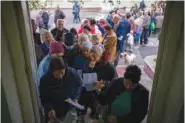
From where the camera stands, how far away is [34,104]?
10.5ft

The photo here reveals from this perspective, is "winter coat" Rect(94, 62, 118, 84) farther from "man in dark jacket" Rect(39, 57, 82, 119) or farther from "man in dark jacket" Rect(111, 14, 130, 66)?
"man in dark jacket" Rect(111, 14, 130, 66)

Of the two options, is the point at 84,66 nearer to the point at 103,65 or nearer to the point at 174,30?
the point at 103,65

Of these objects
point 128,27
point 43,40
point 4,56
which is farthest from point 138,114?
point 128,27

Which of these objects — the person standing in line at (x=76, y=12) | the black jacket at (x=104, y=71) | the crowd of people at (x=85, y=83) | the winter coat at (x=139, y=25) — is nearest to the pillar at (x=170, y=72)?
the crowd of people at (x=85, y=83)

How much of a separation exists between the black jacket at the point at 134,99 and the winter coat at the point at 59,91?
0.45 m

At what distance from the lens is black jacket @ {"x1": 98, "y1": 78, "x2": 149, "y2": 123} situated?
3.12 meters

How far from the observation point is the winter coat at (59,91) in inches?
129

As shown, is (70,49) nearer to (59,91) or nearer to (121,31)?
(59,91)

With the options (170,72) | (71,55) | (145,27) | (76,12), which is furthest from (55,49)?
(76,12)

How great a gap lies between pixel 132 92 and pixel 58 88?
0.92 meters

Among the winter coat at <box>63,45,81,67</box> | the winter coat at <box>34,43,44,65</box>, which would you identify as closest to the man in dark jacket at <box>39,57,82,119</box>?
the winter coat at <box>63,45,81,67</box>

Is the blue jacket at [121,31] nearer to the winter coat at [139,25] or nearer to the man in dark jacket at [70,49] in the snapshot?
the winter coat at [139,25]

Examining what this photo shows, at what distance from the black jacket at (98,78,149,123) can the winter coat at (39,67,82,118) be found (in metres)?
0.45

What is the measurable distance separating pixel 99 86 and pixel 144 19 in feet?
19.5
